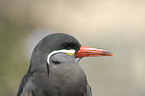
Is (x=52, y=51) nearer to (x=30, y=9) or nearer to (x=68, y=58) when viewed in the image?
(x=68, y=58)

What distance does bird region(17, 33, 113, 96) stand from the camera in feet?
10.2

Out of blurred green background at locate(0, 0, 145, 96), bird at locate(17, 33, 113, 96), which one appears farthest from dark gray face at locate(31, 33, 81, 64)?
blurred green background at locate(0, 0, 145, 96)

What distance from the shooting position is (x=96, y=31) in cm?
1166

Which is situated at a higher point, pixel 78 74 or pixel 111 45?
pixel 78 74

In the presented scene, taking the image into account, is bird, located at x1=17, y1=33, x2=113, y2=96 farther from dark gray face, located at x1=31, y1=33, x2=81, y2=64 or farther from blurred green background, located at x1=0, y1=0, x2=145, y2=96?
blurred green background, located at x1=0, y1=0, x2=145, y2=96

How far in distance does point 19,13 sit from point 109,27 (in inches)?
155

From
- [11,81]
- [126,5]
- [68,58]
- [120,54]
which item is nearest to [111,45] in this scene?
[120,54]

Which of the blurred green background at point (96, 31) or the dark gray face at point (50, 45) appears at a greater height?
the dark gray face at point (50, 45)

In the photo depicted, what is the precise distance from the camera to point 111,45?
10477 mm

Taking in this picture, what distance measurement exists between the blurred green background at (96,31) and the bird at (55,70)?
425 cm

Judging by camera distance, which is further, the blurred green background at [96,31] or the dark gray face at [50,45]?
the blurred green background at [96,31]

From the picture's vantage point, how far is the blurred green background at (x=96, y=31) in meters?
9.34

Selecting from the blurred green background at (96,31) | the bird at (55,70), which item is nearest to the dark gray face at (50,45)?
the bird at (55,70)

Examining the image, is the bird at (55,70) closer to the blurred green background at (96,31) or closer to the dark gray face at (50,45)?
the dark gray face at (50,45)
